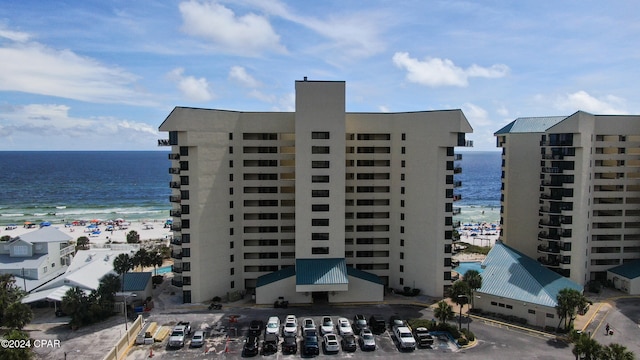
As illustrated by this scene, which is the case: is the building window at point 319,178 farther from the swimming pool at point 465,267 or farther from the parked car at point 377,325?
the swimming pool at point 465,267

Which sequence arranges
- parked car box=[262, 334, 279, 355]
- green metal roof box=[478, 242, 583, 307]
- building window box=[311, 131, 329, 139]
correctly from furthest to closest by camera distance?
building window box=[311, 131, 329, 139]
green metal roof box=[478, 242, 583, 307]
parked car box=[262, 334, 279, 355]

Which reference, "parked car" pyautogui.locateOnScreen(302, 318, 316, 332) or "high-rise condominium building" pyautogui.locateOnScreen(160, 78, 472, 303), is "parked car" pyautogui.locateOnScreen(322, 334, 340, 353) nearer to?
"parked car" pyautogui.locateOnScreen(302, 318, 316, 332)

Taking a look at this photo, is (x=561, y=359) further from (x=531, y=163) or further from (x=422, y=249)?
(x=531, y=163)

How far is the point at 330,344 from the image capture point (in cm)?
4800

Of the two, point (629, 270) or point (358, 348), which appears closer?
point (358, 348)

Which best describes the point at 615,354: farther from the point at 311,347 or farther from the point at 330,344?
the point at 311,347

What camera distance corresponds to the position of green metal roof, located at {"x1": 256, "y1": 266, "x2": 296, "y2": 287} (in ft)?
208

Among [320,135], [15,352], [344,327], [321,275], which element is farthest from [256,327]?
[320,135]

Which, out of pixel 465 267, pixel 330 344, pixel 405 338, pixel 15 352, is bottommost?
pixel 330 344

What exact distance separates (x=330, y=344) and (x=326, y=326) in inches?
205

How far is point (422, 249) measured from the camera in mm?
66500

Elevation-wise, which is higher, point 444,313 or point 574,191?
point 574,191

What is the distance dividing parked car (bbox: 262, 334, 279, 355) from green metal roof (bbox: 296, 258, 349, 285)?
11.2 m

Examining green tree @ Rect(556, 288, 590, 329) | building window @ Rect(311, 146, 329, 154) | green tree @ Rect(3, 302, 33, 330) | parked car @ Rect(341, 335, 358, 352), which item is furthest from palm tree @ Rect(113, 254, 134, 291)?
green tree @ Rect(556, 288, 590, 329)
